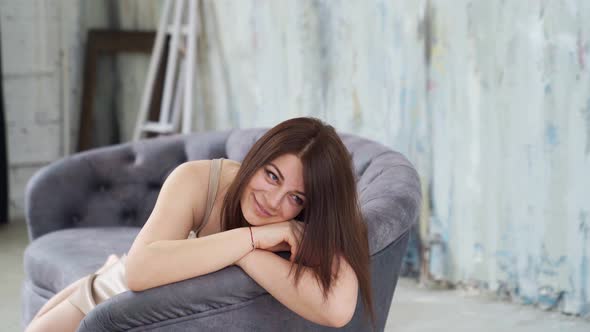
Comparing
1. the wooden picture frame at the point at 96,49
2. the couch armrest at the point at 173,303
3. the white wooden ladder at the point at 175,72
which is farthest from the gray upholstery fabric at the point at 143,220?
the wooden picture frame at the point at 96,49

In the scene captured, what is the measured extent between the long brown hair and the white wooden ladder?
9.61ft

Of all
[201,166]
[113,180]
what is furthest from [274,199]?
[113,180]

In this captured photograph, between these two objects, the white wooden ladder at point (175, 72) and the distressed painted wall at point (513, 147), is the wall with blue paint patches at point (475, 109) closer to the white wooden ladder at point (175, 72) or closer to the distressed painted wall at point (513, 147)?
the distressed painted wall at point (513, 147)

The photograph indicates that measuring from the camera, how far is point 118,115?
5531mm

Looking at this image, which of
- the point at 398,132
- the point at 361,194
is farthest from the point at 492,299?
the point at 361,194

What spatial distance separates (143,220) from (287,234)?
1508 mm

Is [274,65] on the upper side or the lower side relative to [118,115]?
upper

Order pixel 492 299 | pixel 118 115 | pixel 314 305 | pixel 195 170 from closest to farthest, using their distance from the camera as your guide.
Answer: pixel 314 305, pixel 195 170, pixel 492 299, pixel 118 115

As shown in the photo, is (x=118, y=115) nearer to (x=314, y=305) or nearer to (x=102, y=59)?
(x=102, y=59)

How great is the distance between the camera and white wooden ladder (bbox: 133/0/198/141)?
4.70 meters

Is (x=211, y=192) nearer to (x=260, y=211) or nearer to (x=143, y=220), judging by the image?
(x=260, y=211)

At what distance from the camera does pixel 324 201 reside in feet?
5.78

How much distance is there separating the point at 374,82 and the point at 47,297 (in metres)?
1.75

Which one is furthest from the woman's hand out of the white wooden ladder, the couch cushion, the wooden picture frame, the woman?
the wooden picture frame
